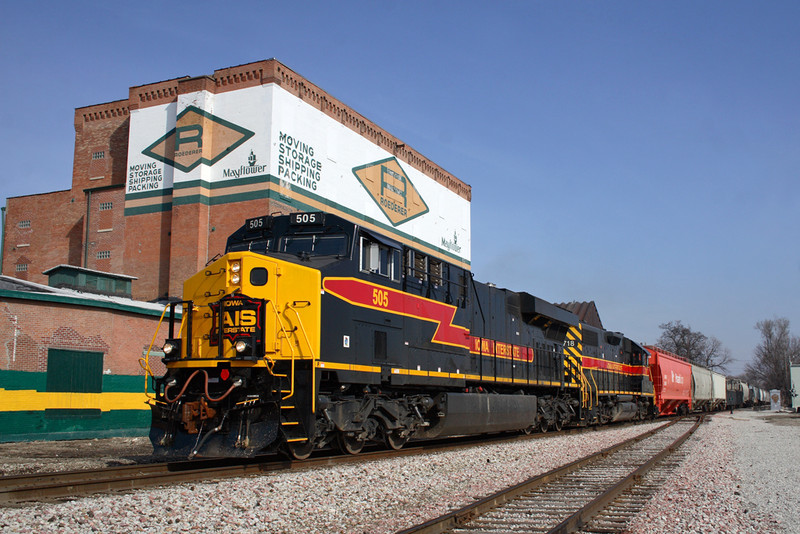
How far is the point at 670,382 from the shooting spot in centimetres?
3169

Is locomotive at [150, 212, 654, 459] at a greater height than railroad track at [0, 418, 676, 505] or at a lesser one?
greater

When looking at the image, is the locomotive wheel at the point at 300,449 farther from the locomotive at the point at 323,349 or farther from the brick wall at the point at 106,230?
the brick wall at the point at 106,230

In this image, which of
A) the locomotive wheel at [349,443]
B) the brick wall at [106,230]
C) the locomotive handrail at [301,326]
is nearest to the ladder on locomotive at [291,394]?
the locomotive handrail at [301,326]

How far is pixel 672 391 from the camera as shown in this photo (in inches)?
1268

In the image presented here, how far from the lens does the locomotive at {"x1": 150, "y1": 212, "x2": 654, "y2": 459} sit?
29.1 ft

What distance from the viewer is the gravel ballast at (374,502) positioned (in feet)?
19.6

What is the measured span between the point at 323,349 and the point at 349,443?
2035 millimetres

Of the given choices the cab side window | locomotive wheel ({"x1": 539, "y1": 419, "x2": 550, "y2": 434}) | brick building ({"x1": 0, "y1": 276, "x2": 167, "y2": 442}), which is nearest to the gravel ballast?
the cab side window

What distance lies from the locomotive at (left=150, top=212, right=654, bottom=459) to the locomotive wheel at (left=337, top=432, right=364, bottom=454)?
0.03m

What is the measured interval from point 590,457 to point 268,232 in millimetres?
6682

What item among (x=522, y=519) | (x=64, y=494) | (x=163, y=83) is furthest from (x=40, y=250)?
(x=522, y=519)

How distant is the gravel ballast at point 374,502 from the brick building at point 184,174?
2422 cm

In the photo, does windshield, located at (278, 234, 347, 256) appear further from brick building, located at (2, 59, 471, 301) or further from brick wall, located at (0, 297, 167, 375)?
brick building, located at (2, 59, 471, 301)

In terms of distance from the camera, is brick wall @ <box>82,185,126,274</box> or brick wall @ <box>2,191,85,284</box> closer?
brick wall @ <box>82,185,126,274</box>
